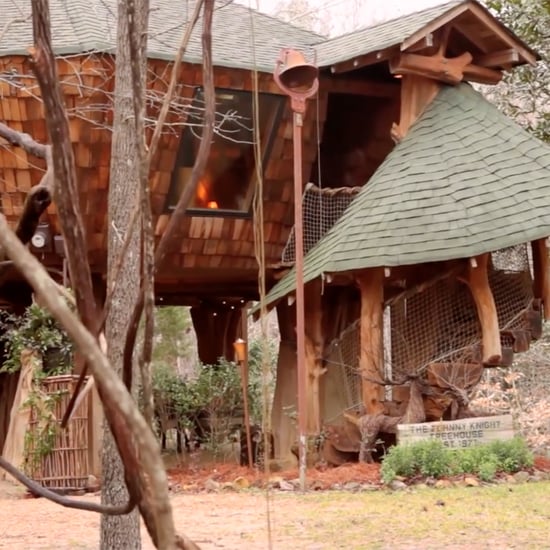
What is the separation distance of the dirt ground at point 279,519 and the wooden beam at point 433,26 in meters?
4.52

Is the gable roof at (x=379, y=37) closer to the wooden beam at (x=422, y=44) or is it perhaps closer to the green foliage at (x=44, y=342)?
the wooden beam at (x=422, y=44)

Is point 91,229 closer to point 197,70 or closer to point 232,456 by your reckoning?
point 197,70

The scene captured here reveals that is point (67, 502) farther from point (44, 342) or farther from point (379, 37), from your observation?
point (379, 37)

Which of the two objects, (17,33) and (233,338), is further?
(233,338)

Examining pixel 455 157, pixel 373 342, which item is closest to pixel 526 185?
pixel 455 157

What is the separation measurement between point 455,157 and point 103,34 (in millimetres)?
4118

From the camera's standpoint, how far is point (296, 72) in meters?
8.54


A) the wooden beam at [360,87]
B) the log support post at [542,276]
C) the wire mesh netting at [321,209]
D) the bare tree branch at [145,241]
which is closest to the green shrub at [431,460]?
the log support post at [542,276]

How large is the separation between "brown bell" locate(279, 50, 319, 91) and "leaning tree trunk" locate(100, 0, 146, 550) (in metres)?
3.41

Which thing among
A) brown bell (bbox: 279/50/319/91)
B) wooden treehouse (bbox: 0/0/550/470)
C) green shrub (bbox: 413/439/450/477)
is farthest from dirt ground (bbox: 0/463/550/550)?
brown bell (bbox: 279/50/319/91)

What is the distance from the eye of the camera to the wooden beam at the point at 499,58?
436 inches

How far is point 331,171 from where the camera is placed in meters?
12.5

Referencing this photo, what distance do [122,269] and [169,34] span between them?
6743 millimetres

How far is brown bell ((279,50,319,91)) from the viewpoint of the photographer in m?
8.47
